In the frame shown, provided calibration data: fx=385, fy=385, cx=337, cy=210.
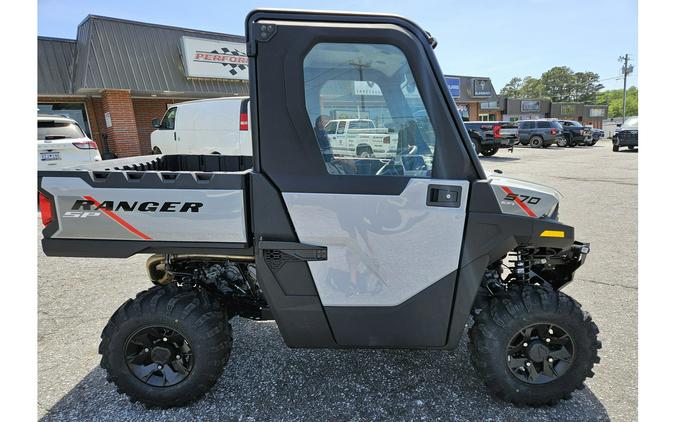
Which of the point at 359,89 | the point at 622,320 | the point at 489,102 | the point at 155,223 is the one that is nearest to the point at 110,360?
the point at 155,223

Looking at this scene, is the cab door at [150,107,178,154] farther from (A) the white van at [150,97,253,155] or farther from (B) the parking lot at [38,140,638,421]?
(B) the parking lot at [38,140,638,421]

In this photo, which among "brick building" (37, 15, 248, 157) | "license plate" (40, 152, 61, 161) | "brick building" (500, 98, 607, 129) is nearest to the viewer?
"license plate" (40, 152, 61, 161)

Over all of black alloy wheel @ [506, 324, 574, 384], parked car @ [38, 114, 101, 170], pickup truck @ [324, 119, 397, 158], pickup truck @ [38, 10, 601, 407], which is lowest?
black alloy wheel @ [506, 324, 574, 384]

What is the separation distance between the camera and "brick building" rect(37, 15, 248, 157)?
1386 cm

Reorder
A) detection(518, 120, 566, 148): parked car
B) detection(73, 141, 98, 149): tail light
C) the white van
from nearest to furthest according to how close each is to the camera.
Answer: detection(73, 141, 98, 149): tail light < the white van < detection(518, 120, 566, 148): parked car

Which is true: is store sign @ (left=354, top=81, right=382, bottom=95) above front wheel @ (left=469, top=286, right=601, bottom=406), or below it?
above

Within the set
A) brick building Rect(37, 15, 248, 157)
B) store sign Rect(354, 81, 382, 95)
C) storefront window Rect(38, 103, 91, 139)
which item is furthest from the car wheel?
store sign Rect(354, 81, 382, 95)

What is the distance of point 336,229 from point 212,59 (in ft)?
52.2

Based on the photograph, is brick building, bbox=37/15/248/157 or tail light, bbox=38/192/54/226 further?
brick building, bbox=37/15/248/157

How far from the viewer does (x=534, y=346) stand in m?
2.41

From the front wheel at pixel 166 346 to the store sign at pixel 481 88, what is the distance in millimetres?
35867

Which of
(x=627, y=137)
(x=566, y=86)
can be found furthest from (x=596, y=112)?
(x=566, y=86)

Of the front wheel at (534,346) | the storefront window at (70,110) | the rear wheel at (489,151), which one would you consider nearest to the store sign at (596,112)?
the rear wheel at (489,151)

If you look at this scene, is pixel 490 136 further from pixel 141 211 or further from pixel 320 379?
pixel 141 211
